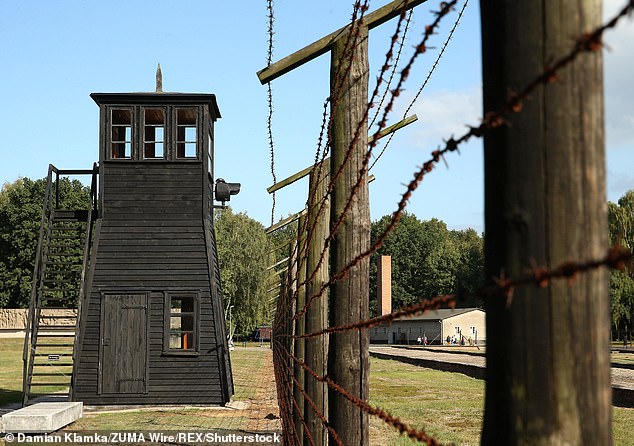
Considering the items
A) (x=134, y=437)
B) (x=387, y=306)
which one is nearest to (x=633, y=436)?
(x=134, y=437)

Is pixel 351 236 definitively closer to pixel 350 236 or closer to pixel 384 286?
pixel 350 236

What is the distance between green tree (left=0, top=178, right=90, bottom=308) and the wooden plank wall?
58474 mm

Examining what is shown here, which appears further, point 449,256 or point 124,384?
point 449,256

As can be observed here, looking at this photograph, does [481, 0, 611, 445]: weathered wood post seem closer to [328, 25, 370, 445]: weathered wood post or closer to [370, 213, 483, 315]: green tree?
[328, 25, 370, 445]: weathered wood post

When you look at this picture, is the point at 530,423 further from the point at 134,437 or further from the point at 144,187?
the point at 144,187

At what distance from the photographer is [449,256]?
363 ft

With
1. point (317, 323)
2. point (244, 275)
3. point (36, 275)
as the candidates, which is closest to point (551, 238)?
point (317, 323)

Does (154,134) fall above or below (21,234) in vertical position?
below

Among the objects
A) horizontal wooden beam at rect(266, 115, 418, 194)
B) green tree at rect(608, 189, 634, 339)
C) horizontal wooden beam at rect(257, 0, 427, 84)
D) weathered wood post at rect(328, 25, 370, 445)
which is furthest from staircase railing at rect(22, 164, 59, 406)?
green tree at rect(608, 189, 634, 339)

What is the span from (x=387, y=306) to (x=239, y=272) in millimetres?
19200

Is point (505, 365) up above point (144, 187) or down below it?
below

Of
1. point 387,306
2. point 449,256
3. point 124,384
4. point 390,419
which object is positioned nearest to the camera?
point 390,419

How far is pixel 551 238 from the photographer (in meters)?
1.40

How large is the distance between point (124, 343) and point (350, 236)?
1625 centimetres
